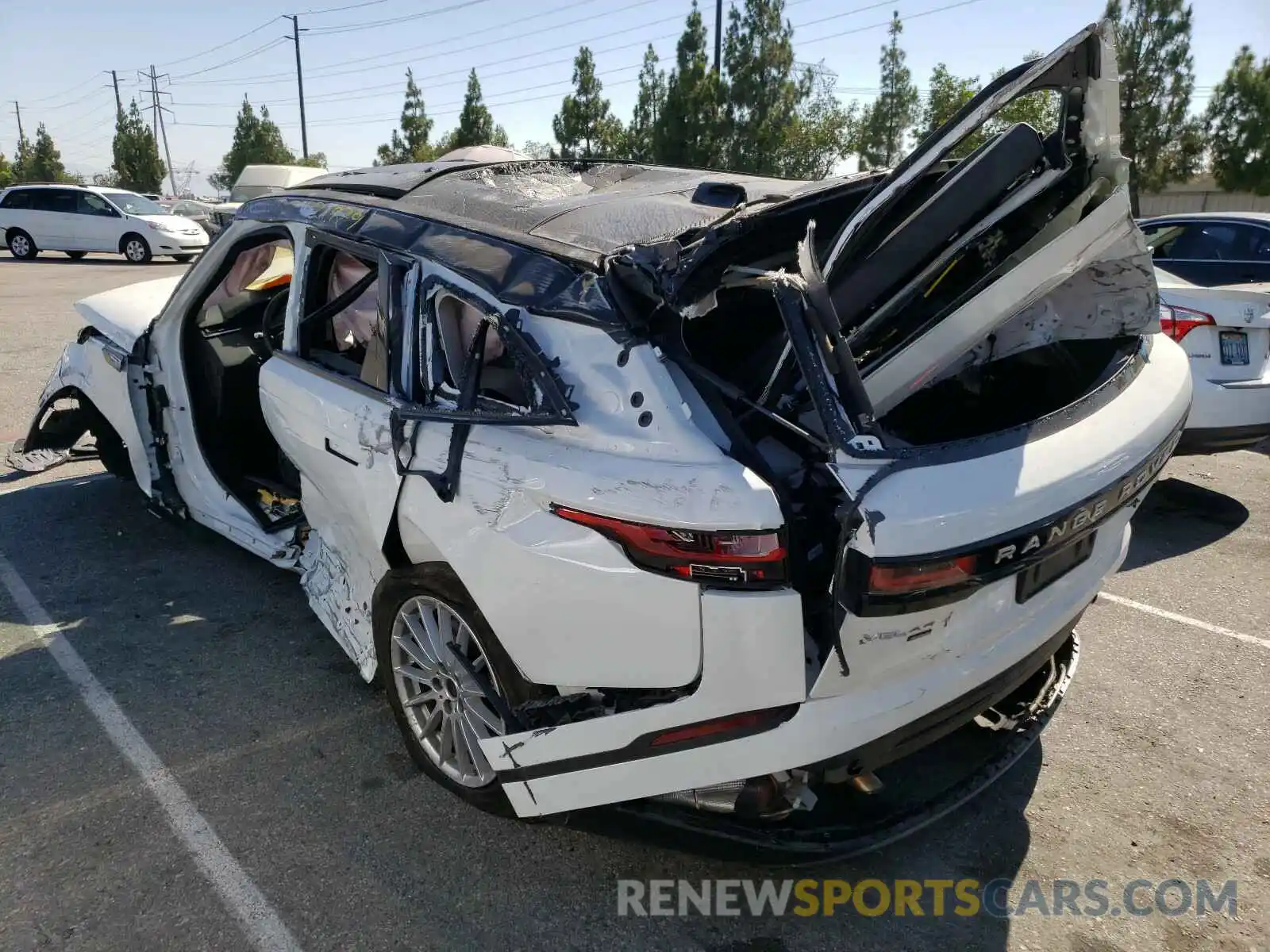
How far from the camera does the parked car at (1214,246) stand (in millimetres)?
6977

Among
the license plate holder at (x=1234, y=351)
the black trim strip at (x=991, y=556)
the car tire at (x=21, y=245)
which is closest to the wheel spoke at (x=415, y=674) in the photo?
the black trim strip at (x=991, y=556)

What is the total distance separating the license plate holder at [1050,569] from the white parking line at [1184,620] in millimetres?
1651

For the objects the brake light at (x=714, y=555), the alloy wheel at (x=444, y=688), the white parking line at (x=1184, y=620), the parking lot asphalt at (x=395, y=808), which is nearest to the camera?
the brake light at (x=714, y=555)

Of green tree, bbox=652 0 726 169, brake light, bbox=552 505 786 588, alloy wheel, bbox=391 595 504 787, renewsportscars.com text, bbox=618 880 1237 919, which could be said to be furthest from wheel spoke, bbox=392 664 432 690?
green tree, bbox=652 0 726 169

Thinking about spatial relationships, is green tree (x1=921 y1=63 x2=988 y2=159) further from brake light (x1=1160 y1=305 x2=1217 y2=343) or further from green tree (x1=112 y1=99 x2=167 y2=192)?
green tree (x1=112 y1=99 x2=167 y2=192)

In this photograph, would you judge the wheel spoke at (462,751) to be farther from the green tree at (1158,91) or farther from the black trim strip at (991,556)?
the green tree at (1158,91)

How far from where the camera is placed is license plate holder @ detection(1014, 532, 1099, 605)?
228 cm

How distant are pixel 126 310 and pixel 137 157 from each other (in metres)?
54.4

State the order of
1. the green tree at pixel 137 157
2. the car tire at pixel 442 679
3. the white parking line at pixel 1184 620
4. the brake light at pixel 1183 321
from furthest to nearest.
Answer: the green tree at pixel 137 157, the brake light at pixel 1183 321, the white parking line at pixel 1184 620, the car tire at pixel 442 679

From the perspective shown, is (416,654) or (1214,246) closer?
(416,654)

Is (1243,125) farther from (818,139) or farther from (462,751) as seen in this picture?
(462,751)

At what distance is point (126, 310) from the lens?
15.5 ft

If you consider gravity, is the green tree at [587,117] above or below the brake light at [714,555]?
above

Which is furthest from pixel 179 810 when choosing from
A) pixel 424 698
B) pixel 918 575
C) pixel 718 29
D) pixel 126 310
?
pixel 718 29
